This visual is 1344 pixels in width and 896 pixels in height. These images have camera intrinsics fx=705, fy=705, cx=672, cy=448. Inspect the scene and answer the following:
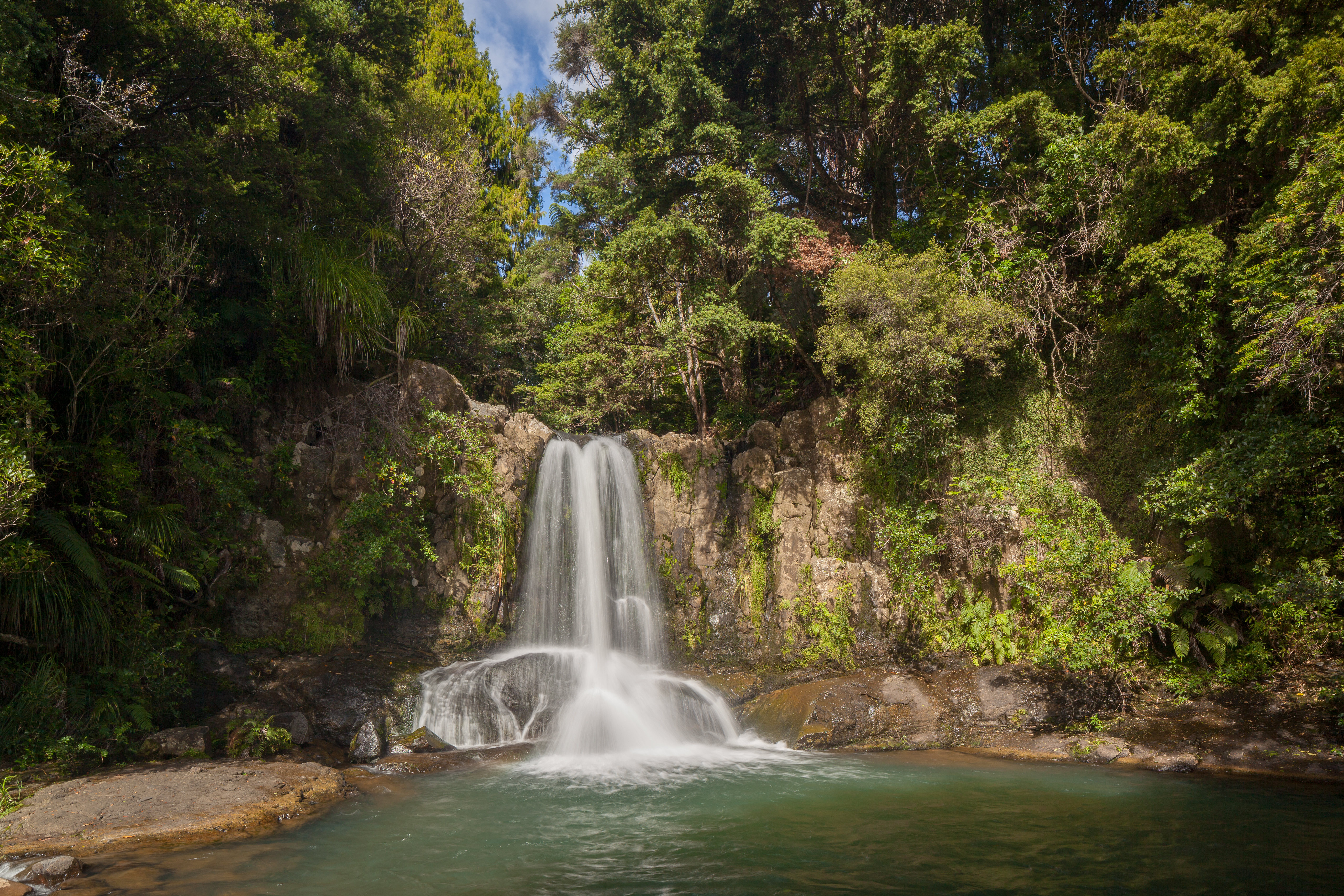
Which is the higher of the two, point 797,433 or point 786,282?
point 786,282

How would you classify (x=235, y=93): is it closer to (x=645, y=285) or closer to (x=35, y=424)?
(x=35, y=424)

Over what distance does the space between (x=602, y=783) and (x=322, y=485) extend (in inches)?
289

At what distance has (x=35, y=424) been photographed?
346 inches

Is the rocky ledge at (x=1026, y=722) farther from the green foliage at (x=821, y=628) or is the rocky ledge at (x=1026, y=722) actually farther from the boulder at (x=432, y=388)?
the boulder at (x=432, y=388)

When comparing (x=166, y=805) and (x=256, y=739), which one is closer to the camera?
(x=166, y=805)

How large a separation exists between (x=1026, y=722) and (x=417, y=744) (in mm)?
8730

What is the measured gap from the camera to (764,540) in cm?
1409

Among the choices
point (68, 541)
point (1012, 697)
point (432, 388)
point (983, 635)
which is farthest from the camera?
point (432, 388)

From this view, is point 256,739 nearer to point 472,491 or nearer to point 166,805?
point 166,805

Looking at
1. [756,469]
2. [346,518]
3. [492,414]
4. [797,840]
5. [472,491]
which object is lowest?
[797,840]

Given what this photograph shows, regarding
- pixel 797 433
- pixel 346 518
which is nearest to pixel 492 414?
pixel 346 518

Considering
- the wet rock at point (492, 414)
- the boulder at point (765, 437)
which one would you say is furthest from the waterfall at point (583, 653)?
the boulder at point (765, 437)

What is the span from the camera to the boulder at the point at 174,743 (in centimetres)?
851

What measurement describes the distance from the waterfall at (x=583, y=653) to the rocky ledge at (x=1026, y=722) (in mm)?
1198
